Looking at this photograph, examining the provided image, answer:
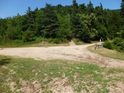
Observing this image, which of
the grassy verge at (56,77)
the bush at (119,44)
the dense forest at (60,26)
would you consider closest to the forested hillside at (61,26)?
the dense forest at (60,26)

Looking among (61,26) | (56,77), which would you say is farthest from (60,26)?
(56,77)

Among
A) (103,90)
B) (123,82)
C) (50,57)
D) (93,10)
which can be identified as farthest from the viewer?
(93,10)

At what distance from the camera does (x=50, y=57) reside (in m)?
28.7

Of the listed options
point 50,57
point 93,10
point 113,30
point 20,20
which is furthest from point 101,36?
point 50,57

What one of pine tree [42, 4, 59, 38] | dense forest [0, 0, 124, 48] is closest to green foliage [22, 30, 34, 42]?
dense forest [0, 0, 124, 48]

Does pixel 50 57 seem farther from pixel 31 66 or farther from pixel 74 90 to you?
pixel 74 90

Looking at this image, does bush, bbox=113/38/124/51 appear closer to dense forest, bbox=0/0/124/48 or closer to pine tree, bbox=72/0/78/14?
dense forest, bbox=0/0/124/48

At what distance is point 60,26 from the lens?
6838 centimetres

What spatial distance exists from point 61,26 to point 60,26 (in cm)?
30

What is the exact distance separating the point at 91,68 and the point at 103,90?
464cm

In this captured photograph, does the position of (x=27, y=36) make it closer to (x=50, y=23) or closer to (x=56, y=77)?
(x=50, y=23)

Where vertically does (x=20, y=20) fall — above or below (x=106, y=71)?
above

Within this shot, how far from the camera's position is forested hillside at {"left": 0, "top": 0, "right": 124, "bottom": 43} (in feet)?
224

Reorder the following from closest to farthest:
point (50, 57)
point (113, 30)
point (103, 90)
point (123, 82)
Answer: point (103, 90), point (123, 82), point (50, 57), point (113, 30)
